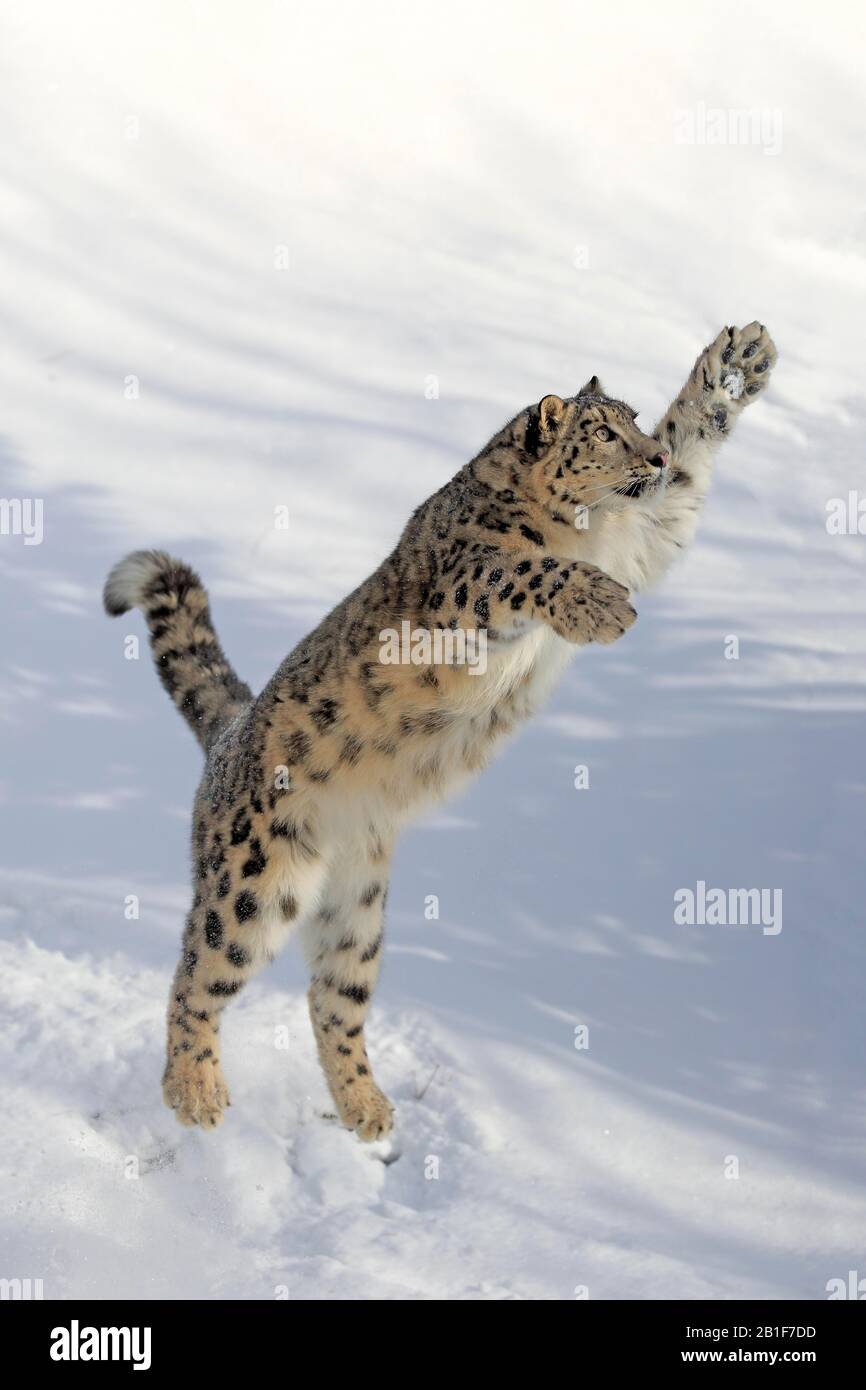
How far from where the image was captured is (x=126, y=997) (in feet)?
41.6

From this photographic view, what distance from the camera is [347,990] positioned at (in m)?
9.88

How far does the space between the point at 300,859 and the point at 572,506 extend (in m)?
2.47

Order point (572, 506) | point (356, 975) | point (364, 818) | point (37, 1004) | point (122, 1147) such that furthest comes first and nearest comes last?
point (37, 1004) < point (122, 1147) < point (356, 975) < point (364, 818) < point (572, 506)

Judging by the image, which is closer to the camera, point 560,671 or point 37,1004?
point 560,671

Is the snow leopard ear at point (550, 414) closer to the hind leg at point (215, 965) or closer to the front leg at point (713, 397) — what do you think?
the front leg at point (713, 397)

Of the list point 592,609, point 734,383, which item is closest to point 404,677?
point 592,609

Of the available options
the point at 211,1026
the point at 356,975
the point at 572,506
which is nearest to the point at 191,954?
the point at 211,1026

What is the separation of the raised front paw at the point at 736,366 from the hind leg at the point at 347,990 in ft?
11.4

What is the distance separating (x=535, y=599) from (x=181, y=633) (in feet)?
10.1

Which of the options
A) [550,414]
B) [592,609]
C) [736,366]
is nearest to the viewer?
[592,609]

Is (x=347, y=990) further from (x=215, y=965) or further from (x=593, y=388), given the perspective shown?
(x=593, y=388)

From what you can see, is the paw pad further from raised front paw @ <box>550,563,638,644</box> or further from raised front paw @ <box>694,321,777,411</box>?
raised front paw @ <box>550,563,638,644</box>

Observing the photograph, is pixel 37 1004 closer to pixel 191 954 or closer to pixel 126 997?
Answer: pixel 126 997

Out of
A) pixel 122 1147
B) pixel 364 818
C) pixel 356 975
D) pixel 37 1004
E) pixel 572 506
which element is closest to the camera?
pixel 572 506
